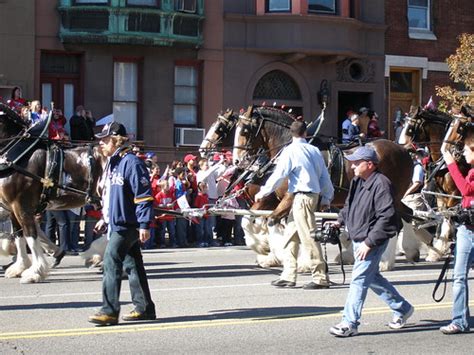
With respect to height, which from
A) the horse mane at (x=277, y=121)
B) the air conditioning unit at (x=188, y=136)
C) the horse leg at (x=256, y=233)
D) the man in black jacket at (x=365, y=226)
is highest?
the horse mane at (x=277, y=121)

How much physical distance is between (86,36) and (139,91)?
7.61 feet

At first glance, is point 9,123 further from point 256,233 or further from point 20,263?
point 256,233

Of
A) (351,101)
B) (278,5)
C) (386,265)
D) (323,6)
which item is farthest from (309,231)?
(351,101)

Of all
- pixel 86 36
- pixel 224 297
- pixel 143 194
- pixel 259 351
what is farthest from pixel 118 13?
pixel 259 351

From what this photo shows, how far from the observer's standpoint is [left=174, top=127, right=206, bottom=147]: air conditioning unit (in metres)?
27.0

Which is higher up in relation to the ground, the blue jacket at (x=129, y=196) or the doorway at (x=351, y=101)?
the doorway at (x=351, y=101)

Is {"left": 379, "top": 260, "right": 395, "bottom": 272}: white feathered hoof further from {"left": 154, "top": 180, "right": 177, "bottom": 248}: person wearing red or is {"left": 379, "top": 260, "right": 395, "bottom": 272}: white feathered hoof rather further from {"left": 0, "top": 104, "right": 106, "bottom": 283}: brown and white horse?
{"left": 154, "top": 180, "right": 177, "bottom": 248}: person wearing red

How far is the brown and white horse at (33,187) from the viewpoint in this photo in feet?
45.7

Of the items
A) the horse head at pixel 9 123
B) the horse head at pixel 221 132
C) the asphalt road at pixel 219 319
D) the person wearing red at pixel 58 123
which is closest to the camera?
the asphalt road at pixel 219 319

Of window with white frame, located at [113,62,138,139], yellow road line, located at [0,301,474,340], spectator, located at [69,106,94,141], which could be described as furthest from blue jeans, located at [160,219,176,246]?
yellow road line, located at [0,301,474,340]

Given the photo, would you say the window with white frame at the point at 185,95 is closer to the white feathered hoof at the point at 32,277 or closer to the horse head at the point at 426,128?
the horse head at the point at 426,128

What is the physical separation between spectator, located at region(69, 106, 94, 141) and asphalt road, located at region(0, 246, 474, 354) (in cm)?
914

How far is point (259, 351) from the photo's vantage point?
29.7 feet

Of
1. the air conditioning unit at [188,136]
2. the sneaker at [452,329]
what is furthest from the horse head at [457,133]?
the air conditioning unit at [188,136]
